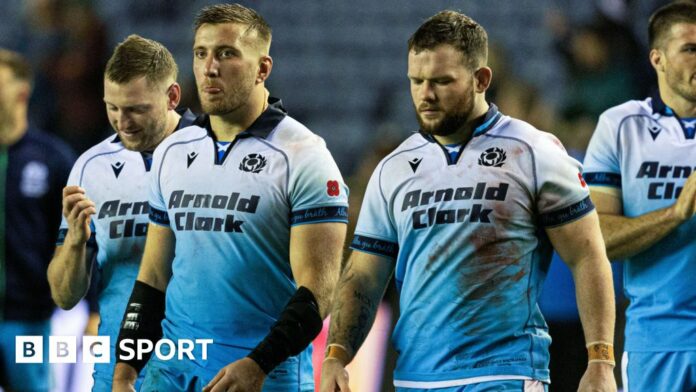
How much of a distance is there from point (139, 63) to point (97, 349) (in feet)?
5.19

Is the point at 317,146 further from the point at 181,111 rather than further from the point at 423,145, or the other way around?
the point at 181,111

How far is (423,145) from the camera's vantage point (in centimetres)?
611

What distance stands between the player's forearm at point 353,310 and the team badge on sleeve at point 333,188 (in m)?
0.38

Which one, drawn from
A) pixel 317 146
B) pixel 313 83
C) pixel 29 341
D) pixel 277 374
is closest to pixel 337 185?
pixel 317 146

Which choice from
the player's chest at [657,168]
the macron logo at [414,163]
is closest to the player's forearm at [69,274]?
the macron logo at [414,163]

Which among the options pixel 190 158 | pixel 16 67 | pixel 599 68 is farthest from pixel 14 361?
pixel 599 68

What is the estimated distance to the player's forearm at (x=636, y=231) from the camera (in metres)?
6.68

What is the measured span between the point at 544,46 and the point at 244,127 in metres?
10.1

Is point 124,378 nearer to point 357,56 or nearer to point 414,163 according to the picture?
point 414,163

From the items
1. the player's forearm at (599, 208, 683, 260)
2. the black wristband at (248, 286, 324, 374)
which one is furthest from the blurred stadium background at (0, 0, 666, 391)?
the black wristband at (248, 286, 324, 374)

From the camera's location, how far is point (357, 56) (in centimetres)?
1648

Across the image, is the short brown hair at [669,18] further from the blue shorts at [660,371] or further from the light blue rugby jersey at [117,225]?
the light blue rugby jersey at [117,225]

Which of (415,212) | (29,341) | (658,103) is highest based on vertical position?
(658,103)

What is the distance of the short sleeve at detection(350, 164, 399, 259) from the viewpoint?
19.9 feet
